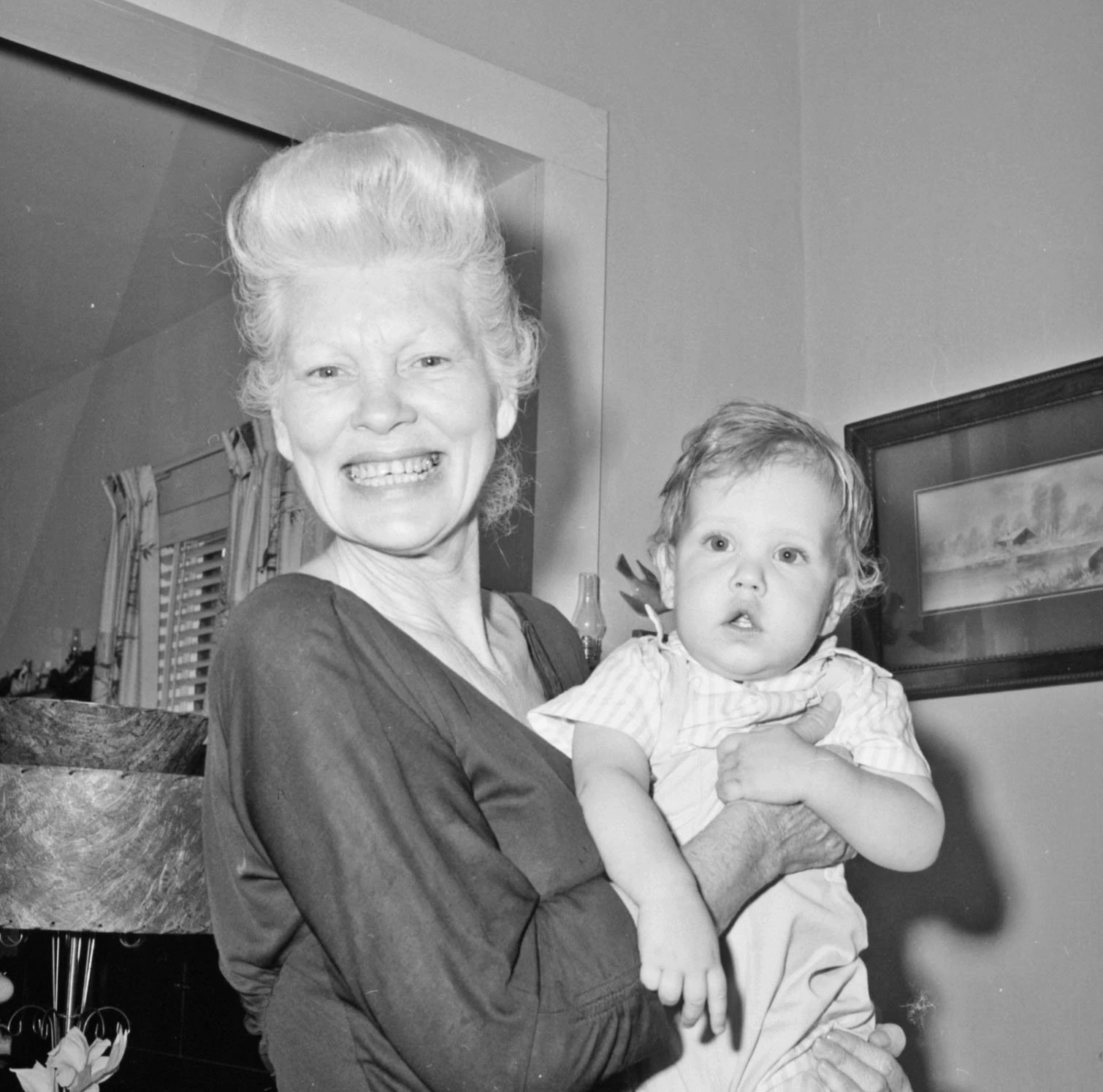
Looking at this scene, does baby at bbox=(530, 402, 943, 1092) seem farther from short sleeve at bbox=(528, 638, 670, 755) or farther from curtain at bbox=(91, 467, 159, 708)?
curtain at bbox=(91, 467, 159, 708)

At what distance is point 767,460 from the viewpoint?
4.73ft

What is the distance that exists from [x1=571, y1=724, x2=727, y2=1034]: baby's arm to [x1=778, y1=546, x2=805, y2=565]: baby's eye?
1.00ft

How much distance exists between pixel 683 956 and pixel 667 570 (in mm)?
550

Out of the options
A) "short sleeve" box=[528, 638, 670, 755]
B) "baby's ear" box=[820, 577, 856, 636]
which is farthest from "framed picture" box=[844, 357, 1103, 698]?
"short sleeve" box=[528, 638, 670, 755]

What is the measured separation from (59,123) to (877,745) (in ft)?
10.7

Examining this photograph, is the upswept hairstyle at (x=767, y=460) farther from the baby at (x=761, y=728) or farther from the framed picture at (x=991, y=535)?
the framed picture at (x=991, y=535)

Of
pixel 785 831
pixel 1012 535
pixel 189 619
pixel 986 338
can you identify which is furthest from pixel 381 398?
pixel 189 619

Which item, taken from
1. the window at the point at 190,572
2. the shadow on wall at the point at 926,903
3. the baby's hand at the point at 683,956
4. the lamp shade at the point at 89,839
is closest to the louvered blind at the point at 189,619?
the window at the point at 190,572

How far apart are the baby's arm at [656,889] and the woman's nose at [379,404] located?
1.24ft

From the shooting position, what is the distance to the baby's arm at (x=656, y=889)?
107 centimetres

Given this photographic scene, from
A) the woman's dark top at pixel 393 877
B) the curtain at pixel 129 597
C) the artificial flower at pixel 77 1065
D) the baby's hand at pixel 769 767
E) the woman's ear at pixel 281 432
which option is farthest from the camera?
the curtain at pixel 129 597

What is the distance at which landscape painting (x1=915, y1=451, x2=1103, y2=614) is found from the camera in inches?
116

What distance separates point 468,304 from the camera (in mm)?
1380

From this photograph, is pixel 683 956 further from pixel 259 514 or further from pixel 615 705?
pixel 259 514
